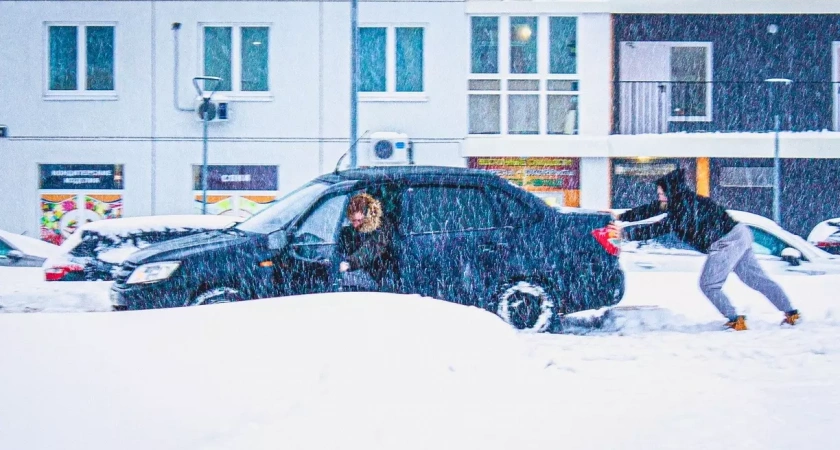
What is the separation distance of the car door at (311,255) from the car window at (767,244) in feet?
22.2

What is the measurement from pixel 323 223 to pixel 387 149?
1161 centimetres

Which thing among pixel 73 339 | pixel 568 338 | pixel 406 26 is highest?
pixel 406 26

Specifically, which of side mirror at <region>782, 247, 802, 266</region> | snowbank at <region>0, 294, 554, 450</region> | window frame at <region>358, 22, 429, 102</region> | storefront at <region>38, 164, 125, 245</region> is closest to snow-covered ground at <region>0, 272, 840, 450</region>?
snowbank at <region>0, 294, 554, 450</region>

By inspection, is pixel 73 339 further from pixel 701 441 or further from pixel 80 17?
pixel 80 17

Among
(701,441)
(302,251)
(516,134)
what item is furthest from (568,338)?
(516,134)

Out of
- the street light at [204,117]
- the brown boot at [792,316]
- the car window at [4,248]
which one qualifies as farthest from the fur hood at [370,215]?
the street light at [204,117]

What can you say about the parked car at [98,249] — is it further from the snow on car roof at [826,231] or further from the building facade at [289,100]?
the snow on car roof at [826,231]

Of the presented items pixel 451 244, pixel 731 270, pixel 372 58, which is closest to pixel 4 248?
pixel 451 244

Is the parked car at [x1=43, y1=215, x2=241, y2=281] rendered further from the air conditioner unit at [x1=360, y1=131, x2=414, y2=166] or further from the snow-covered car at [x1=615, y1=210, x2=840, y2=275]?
the air conditioner unit at [x1=360, y1=131, x2=414, y2=166]

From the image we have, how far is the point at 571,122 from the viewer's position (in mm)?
20516

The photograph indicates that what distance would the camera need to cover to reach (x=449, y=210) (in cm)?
808

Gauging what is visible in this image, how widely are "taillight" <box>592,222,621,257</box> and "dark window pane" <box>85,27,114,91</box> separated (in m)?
14.8

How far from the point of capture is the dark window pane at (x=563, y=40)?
20531mm

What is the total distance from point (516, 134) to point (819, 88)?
7.66m
